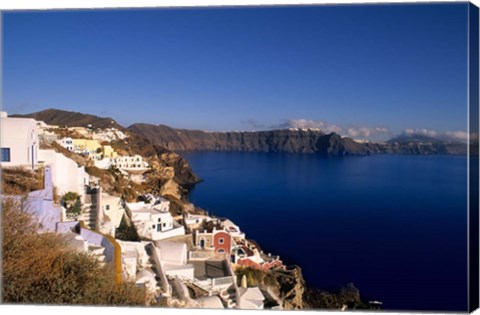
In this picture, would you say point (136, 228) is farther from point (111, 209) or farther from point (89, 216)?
point (89, 216)

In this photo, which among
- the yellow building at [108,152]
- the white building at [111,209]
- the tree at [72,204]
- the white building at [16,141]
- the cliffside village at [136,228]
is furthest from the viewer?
the yellow building at [108,152]

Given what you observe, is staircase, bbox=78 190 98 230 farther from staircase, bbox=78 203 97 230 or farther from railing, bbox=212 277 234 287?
railing, bbox=212 277 234 287

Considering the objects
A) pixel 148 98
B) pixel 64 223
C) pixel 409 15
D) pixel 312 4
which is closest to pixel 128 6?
pixel 148 98

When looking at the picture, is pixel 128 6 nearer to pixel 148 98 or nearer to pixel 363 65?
pixel 148 98

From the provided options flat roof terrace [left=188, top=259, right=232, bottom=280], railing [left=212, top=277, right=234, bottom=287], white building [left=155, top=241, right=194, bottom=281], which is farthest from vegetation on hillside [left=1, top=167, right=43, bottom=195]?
railing [left=212, top=277, right=234, bottom=287]

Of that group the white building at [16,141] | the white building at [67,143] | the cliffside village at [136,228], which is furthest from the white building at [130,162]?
the white building at [16,141]

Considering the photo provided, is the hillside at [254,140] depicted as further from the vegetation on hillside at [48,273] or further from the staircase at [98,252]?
the vegetation on hillside at [48,273]

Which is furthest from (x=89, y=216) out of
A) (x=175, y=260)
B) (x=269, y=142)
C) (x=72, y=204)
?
(x=269, y=142)
